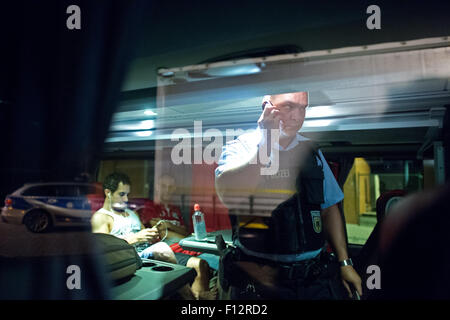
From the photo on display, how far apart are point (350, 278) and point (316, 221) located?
364 mm

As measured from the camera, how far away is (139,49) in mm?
1449

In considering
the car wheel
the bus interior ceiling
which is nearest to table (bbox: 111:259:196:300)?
the bus interior ceiling

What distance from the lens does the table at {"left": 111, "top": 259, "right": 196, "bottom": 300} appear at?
1188 mm

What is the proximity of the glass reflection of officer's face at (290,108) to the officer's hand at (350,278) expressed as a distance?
0.82 metres

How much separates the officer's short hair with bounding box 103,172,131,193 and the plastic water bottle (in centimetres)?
56

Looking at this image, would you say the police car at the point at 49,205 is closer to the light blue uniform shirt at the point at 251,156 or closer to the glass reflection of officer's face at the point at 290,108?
the light blue uniform shirt at the point at 251,156

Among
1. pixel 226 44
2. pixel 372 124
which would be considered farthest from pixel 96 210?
pixel 372 124

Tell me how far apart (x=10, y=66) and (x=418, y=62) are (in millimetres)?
2682

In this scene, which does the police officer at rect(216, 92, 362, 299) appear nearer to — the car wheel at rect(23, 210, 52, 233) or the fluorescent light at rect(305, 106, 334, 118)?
the fluorescent light at rect(305, 106, 334, 118)

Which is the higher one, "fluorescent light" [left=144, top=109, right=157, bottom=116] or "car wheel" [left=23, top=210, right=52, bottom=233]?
"fluorescent light" [left=144, top=109, right=157, bottom=116]

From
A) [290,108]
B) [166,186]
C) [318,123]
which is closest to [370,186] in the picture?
[318,123]

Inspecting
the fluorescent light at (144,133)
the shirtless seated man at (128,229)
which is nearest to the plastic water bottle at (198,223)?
the shirtless seated man at (128,229)

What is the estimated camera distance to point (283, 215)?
1.33 meters

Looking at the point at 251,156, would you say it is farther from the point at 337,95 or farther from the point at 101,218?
the point at 101,218
